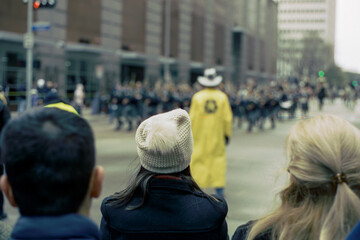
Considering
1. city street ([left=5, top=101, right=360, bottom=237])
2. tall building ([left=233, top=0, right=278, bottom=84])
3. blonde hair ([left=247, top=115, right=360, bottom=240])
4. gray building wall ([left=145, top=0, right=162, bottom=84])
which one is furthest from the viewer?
tall building ([left=233, top=0, right=278, bottom=84])

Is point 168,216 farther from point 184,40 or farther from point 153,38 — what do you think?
point 184,40

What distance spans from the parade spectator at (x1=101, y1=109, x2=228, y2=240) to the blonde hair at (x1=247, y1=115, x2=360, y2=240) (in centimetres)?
40

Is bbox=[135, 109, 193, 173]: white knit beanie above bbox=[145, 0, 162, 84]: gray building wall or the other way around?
the other way around

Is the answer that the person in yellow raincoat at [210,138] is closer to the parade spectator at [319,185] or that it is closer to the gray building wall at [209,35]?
the parade spectator at [319,185]

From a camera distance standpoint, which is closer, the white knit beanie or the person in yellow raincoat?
the white knit beanie

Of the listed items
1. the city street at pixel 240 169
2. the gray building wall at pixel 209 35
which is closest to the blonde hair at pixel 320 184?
the city street at pixel 240 169

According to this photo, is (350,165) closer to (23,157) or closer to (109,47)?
(23,157)

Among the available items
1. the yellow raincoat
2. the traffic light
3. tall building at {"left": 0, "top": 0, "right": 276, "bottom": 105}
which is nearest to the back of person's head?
the yellow raincoat

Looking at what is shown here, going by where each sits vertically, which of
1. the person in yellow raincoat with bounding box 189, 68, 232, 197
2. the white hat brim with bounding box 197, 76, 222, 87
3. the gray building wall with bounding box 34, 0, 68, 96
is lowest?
the person in yellow raincoat with bounding box 189, 68, 232, 197

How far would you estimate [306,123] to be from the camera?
2012 millimetres

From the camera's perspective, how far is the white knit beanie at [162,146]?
2420 millimetres

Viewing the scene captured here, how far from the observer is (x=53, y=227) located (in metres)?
1.36

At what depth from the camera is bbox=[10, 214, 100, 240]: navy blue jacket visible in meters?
1.36

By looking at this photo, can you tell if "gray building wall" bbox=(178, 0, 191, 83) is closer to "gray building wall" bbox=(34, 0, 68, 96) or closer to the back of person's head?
"gray building wall" bbox=(34, 0, 68, 96)
